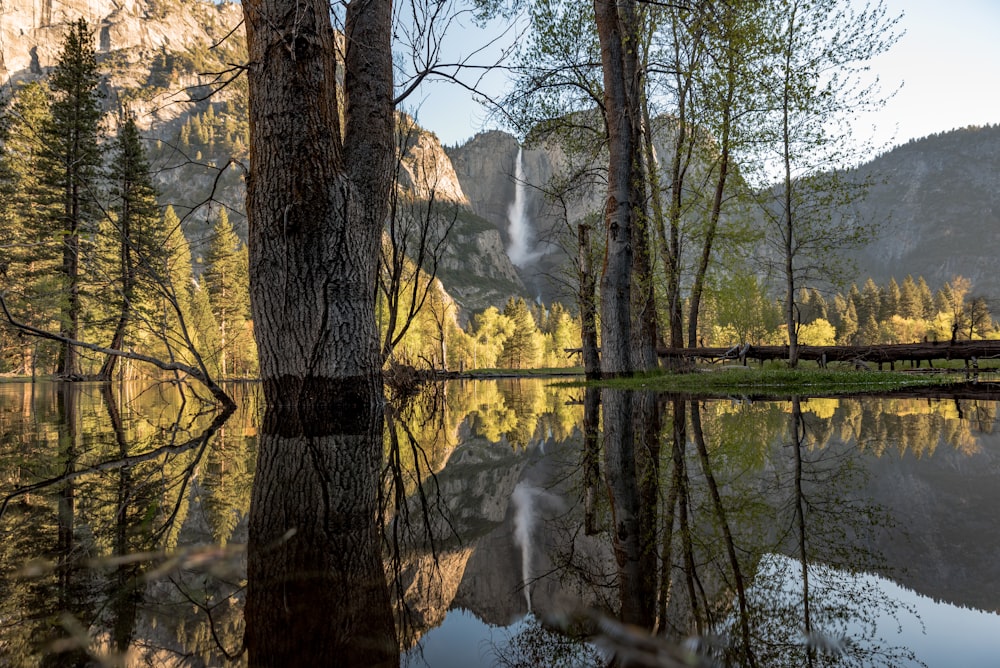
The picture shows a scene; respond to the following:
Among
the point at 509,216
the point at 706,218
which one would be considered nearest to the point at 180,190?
the point at 509,216

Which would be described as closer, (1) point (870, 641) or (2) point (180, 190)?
(1) point (870, 641)

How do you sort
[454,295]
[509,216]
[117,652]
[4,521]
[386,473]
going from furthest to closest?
1. [509,216]
2. [454,295]
3. [386,473]
4. [4,521]
5. [117,652]

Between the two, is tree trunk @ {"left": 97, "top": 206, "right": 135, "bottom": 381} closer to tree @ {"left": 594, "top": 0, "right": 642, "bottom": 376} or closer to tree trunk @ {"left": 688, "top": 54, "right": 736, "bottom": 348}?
tree @ {"left": 594, "top": 0, "right": 642, "bottom": 376}

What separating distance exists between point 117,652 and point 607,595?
2.45 ft

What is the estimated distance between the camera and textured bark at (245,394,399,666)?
658mm

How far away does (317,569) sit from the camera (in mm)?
918

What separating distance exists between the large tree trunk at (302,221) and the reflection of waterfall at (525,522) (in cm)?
227

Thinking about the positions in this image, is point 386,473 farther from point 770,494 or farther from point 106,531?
point 770,494

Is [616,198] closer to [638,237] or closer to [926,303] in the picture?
[638,237]


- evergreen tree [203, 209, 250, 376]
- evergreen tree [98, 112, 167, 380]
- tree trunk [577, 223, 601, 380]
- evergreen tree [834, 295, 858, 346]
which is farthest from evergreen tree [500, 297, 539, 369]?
tree trunk [577, 223, 601, 380]

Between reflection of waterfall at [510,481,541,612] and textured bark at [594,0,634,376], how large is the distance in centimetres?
702

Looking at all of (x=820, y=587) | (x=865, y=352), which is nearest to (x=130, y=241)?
(x=820, y=587)

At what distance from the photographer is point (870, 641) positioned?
26.9 inches

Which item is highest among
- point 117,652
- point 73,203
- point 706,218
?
point 73,203
